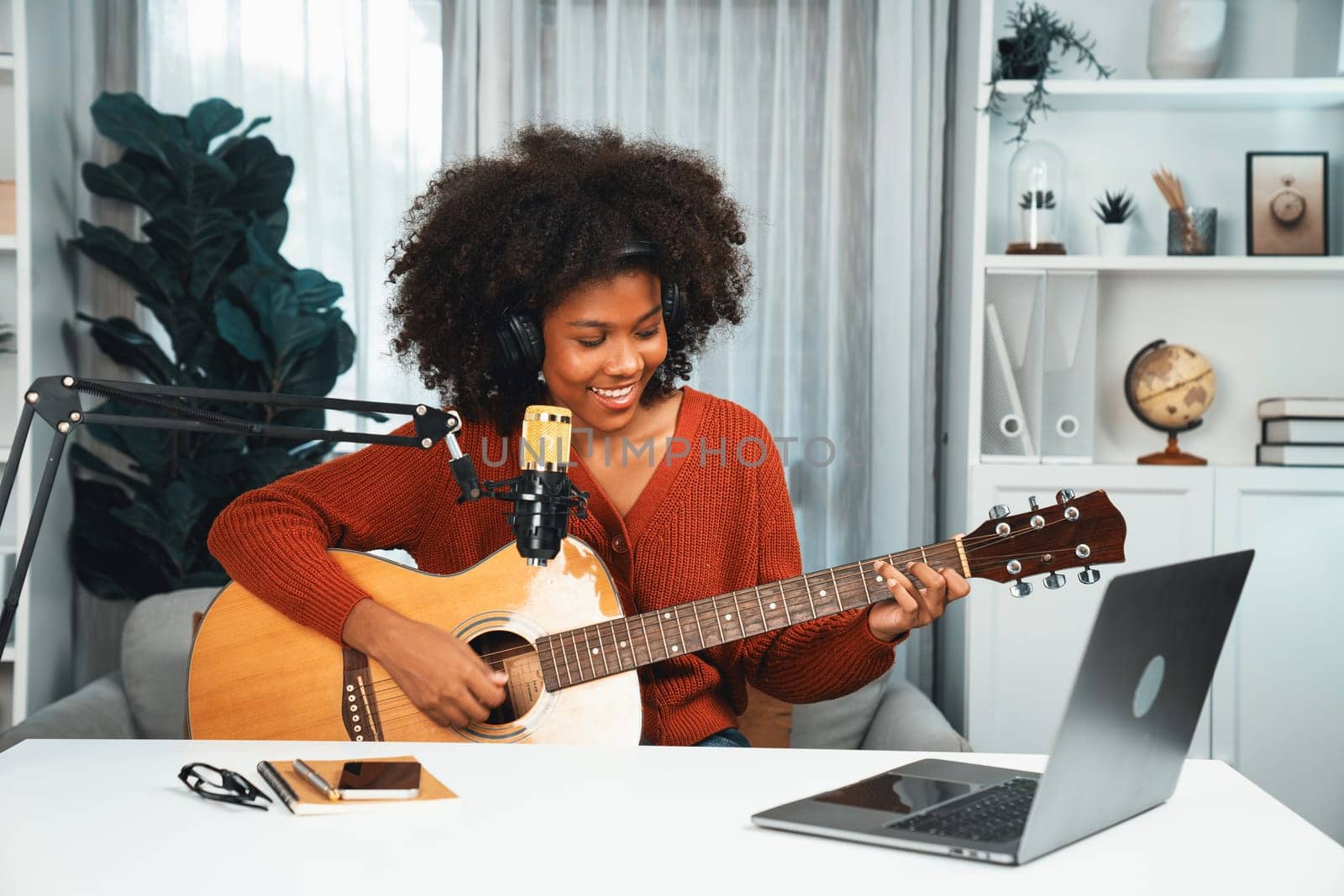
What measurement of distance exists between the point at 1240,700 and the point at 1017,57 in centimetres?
144

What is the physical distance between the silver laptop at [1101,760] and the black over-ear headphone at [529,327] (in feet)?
3.08

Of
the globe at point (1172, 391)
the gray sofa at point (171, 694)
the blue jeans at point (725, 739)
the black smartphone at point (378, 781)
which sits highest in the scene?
the globe at point (1172, 391)

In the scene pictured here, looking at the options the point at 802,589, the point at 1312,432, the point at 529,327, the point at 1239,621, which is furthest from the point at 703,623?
the point at 1312,432

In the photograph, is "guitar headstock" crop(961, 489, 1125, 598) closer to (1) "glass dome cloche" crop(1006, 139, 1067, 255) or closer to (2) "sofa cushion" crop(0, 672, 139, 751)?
(1) "glass dome cloche" crop(1006, 139, 1067, 255)

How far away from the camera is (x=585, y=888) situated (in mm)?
868

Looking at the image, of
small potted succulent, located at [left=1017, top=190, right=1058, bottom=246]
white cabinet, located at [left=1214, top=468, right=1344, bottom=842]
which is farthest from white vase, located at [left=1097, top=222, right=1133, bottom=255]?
white cabinet, located at [left=1214, top=468, right=1344, bottom=842]

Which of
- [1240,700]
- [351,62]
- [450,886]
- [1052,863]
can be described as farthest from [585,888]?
[351,62]

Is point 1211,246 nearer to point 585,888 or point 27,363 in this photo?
point 585,888

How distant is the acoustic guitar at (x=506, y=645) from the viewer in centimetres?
Result: 162

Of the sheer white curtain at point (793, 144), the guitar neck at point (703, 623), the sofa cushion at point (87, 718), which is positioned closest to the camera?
the guitar neck at point (703, 623)

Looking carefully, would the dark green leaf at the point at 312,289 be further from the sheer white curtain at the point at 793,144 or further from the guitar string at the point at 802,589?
the guitar string at the point at 802,589

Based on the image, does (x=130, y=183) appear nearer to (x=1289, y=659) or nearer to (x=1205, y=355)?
(x=1205, y=355)

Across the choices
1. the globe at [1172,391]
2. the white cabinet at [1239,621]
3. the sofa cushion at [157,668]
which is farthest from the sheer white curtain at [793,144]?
the sofa cushion at [157,668]

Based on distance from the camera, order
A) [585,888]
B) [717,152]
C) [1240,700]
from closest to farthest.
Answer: [585,888]
[1240,700]
[717,152]
